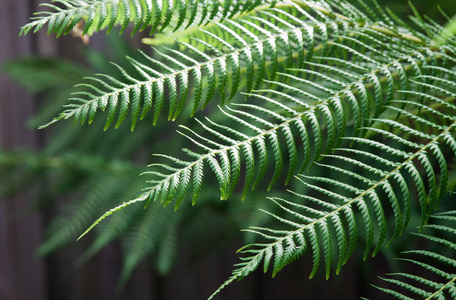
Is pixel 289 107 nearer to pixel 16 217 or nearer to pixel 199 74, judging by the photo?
pixel 199 74

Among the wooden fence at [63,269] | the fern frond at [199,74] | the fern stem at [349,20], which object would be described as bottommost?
the wooden fence at [63,269]

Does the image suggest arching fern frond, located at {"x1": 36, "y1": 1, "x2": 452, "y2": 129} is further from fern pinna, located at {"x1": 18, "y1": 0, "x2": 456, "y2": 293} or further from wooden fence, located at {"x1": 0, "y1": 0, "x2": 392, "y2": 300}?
wooden fence, located at {"x1": 0, "y1": 0, "x2": 392, "y2": 300}

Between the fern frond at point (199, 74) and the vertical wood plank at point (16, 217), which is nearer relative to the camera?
the fern frond at point (199, 74)

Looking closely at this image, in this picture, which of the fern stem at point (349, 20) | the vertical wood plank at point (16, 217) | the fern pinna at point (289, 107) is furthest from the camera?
the vertical wood plank at point (16, 217)

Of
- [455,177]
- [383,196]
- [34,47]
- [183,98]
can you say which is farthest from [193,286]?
[183,98]

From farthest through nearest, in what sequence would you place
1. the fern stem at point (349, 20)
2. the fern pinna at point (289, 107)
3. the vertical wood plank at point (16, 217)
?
the vertical wood plank at point (16, 217) → the fern stem at point (349, 20) → the fern pinna at point (289, 107)

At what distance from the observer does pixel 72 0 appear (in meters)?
0.52

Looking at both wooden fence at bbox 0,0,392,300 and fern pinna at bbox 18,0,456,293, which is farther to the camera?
wooden fence at bbox 0,0,392,300

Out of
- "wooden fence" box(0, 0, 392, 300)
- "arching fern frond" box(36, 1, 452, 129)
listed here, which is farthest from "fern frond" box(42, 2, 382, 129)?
"wooden fence" box(0, 0, 392, 300)

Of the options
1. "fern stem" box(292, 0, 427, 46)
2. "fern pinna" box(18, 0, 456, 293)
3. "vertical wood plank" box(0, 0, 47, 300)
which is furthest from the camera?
"vertical wood plank" box(0, 0, 47, 300)

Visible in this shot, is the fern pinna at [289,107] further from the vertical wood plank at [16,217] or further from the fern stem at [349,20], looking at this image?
the vertical wood plank at [16,217]

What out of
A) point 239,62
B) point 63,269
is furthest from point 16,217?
point 239,62

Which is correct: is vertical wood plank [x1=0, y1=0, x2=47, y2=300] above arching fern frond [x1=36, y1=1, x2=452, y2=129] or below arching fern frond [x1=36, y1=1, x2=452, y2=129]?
below

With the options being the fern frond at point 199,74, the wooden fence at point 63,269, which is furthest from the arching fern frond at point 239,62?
the wooden fence at point 63,269
